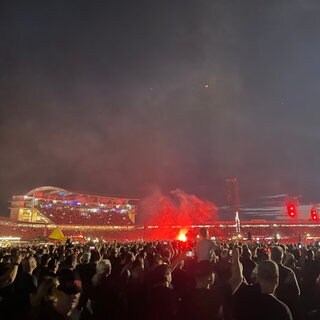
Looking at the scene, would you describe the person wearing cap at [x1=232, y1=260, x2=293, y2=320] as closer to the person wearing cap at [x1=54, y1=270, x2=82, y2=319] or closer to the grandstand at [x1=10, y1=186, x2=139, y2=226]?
the person wearing cap at [x1=54, y1=270, x2=82, y2=319]

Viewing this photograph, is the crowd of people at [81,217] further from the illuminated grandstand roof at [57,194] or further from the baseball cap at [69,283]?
the baseball cap at [69,283]

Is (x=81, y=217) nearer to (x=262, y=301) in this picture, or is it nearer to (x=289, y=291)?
(x=289, y=291)

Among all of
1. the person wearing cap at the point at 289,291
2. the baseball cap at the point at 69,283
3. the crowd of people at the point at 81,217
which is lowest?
the person wearing cap at the point at 289,291

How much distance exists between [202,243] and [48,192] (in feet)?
331

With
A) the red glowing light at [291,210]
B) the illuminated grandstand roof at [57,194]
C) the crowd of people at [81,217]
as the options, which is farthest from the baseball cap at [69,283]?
the illuminated grandstand roof at [57,194]

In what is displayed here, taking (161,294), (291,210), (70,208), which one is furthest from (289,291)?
(70,208)

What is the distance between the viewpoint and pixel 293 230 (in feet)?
296

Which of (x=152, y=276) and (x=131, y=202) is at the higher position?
(x=131, y=202)

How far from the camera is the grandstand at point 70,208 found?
314 feet

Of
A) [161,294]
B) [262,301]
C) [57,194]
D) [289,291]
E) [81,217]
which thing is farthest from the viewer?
[57,194]

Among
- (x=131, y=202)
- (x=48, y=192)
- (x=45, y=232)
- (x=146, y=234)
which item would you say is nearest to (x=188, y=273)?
(x=45, y=232)

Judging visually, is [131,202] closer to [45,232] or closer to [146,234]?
[146,234]

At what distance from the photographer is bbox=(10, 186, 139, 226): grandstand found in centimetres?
9581

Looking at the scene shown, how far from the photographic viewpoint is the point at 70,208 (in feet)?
353
